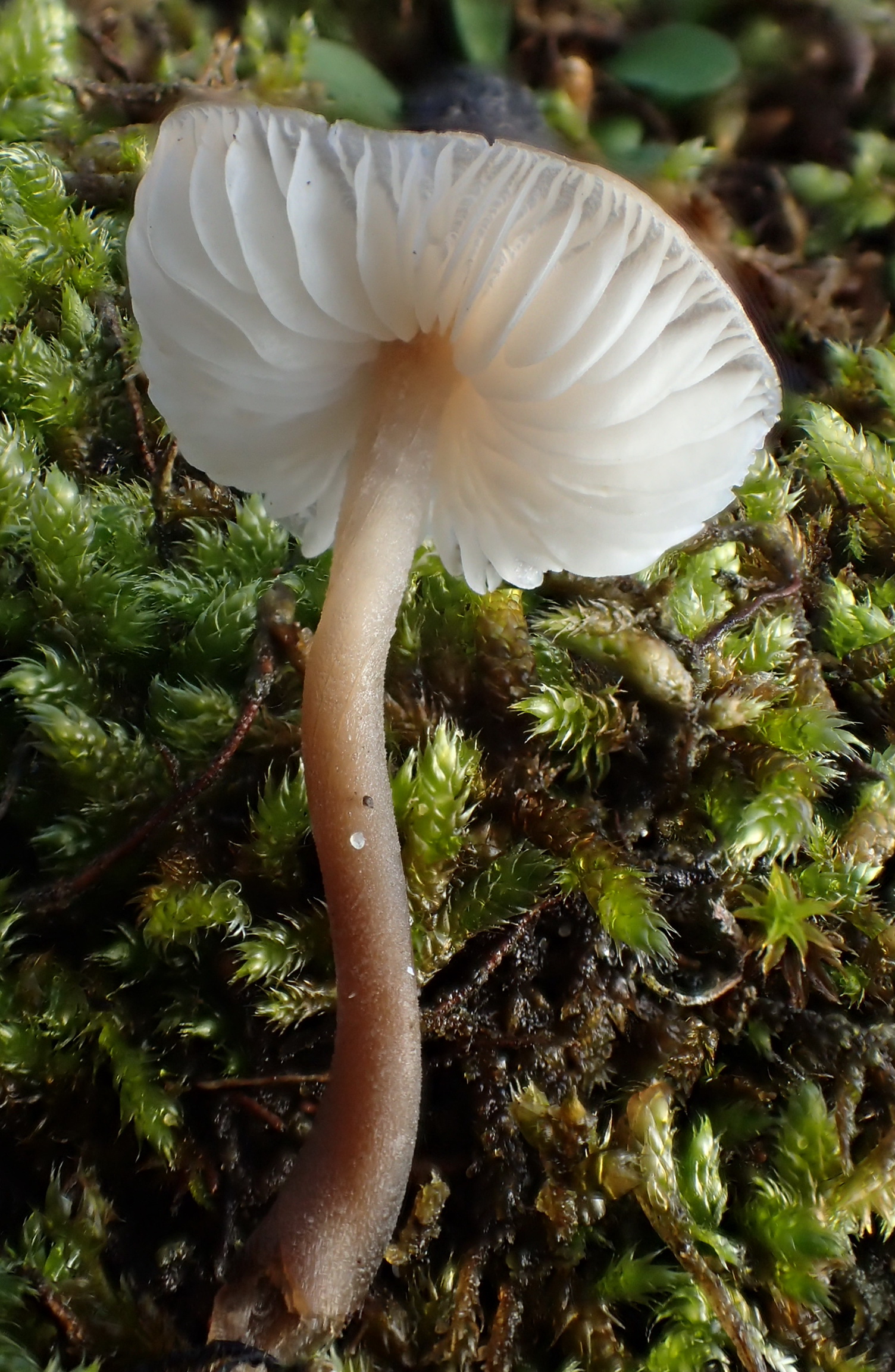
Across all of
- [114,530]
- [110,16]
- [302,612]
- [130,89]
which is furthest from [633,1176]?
[110,16]

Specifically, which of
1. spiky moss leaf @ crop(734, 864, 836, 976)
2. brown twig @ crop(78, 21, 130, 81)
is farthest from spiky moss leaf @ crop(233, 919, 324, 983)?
brown twig @ crop(78, 21, 130, 81)

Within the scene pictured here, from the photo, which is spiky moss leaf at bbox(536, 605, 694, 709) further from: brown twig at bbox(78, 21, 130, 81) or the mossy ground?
brown twig at bbox(78, 21, 130, 81)

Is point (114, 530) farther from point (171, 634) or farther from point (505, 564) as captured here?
point (505, 564)

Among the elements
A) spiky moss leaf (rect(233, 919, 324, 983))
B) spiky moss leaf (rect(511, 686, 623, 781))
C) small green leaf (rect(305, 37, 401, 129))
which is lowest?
spiky moss leaf (rect(233, 919, 324, 983))

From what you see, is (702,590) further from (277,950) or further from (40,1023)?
(40,1023)

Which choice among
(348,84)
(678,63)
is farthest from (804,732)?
(678,63)

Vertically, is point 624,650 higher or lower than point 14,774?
higher

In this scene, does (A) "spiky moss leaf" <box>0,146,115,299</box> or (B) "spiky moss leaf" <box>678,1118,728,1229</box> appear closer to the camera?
(B) "spiky moss leaf" <box>678,1118,728,1229</box>
